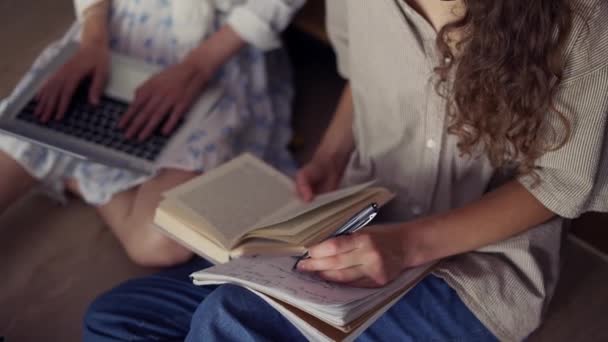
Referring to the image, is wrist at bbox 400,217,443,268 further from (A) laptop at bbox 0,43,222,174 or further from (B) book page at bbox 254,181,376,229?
(A) laptop at bbox 0,43,222,174

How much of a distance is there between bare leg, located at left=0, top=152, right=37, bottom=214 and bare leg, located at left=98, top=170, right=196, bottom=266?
0.49 ft

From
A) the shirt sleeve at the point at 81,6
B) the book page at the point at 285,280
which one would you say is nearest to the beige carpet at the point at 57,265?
the shirt sleeve at the point at 81,6

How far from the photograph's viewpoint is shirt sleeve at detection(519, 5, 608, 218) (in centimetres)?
67

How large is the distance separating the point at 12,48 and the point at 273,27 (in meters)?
0.40

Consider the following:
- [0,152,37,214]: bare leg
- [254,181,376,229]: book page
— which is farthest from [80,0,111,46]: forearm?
[254,181,376,229]: book page

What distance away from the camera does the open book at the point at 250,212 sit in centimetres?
75

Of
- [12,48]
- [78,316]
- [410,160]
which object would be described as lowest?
[78,316]

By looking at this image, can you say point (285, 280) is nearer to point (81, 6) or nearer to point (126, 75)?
point (126, 75)

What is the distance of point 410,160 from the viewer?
0.87 m

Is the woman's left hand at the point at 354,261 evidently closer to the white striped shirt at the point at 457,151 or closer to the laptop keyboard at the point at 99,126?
the white striped shirt at the point at 457,151

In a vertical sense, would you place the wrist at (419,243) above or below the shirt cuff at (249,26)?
below

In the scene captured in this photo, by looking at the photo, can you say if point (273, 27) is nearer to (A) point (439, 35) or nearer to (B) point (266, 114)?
(B) point (266, 114)

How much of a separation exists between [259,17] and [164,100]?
208 mm

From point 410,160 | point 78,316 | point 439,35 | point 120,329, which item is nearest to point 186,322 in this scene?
point 120,329
